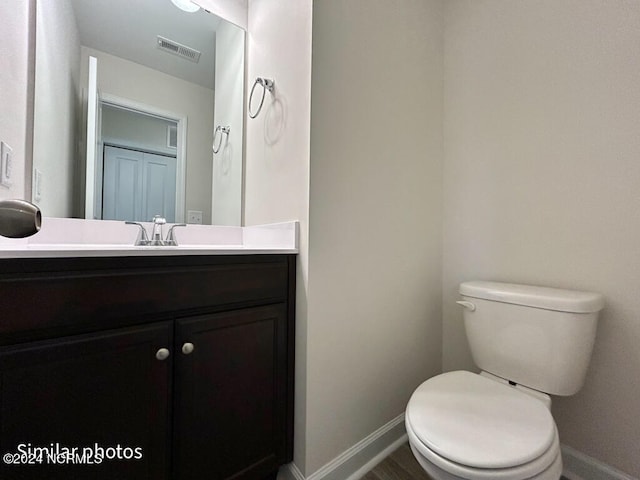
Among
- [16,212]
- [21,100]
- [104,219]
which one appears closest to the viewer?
[16,212]

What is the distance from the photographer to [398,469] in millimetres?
1133

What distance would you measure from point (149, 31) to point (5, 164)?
88 centimetres

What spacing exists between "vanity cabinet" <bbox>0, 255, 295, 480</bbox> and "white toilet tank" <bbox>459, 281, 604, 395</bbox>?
748 millimetres

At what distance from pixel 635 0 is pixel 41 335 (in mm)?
2011

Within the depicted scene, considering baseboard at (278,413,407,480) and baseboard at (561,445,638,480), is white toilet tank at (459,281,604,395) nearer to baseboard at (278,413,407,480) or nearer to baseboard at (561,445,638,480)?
baseboard at (561,445,638,480)

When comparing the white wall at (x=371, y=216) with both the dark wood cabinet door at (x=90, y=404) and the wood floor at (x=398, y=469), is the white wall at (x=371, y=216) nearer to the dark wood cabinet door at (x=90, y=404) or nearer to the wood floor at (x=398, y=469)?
the wood floor at (x=398, y=469)

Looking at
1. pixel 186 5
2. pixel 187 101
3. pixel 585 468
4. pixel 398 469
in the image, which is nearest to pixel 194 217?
pixel 187 101

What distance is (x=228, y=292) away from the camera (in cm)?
87

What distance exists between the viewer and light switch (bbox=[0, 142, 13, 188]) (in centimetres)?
76

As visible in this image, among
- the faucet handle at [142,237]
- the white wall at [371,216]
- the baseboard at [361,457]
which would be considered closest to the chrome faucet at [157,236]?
the faucet handle at [142,237]

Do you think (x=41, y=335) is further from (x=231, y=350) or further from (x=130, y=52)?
(x=130, y=52)

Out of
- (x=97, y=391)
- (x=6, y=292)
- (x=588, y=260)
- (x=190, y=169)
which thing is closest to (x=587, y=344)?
(x=588, y=260)

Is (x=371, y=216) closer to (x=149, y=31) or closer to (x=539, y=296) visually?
(x=539, y=296)

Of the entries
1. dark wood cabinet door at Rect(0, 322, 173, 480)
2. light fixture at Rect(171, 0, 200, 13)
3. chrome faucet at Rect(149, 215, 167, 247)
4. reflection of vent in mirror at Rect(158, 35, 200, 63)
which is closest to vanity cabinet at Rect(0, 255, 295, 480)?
dark wood cabinet door at Rect(0, 322, 173, 480)
